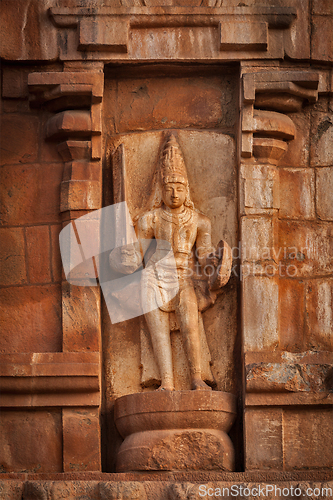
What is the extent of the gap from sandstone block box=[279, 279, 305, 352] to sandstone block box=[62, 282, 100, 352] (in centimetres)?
140

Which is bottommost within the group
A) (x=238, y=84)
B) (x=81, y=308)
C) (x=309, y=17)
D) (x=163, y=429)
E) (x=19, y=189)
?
(x=163, y=429)

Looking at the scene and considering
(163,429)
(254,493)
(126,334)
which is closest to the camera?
(254,493)

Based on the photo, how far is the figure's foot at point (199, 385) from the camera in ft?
19.8

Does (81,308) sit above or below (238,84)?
below

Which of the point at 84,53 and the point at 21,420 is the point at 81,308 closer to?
the point at 21,420

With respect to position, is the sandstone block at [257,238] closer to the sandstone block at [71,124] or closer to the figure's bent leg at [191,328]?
the figure's bent leg at [191,328]

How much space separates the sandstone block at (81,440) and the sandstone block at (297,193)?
7.11 ft

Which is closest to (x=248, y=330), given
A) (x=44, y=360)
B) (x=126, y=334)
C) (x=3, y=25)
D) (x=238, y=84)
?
(x=126, y=334)

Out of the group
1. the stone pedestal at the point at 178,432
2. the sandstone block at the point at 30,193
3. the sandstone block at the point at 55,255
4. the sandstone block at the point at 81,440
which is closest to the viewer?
the stone pedestal at the point at 178,432

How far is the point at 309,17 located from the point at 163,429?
346 centimetres

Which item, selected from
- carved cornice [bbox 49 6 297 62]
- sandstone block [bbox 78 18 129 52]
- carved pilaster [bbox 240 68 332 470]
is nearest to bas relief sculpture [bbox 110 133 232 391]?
carved pilaster [bbox 240 68 332 470]

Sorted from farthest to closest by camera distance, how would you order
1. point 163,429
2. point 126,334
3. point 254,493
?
1. point 126,334
2. point 163,429
3. point 254,493

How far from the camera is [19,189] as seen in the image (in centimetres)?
662

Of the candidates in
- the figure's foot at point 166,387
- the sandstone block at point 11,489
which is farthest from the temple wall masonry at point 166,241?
the sandstone block at point 11,489
